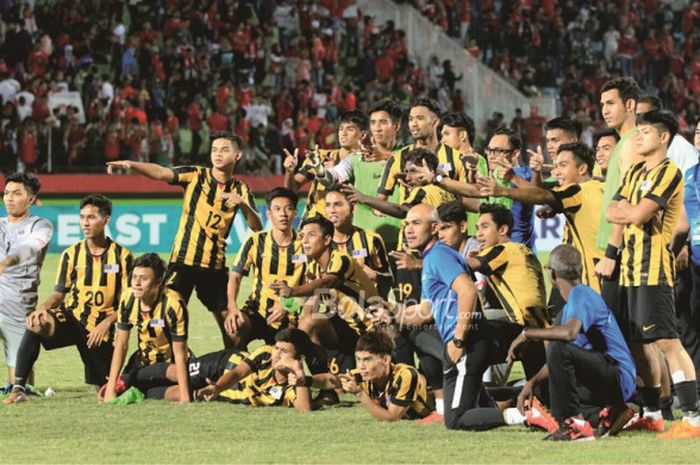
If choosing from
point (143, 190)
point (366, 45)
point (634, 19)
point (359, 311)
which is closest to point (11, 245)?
point (359, 311)

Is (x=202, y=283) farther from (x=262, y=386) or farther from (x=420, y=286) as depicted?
(x=420, y=286)

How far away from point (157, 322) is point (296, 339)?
3.82 feet

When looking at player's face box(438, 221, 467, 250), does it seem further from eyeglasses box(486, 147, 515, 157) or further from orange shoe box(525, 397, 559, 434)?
eyeglasses box(486, 147, 515, 157)

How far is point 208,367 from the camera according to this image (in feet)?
31.7

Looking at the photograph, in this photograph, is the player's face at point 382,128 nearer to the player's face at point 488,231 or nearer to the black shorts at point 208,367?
the player's face at point 488,231

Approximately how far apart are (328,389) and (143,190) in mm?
11992

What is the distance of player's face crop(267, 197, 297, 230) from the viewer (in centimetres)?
1034

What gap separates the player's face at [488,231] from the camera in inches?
351

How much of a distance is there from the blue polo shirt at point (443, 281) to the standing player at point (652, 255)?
99cm

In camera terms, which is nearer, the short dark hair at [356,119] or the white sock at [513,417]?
the white sock at [513,417]

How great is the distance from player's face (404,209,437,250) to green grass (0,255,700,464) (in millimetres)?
1176

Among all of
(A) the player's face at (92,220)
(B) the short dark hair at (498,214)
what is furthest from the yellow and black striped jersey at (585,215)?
(A) the player's face at (92,220)

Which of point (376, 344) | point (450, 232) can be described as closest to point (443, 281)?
point (450, 232)

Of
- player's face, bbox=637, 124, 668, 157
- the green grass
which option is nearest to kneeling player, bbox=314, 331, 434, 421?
the green grass
